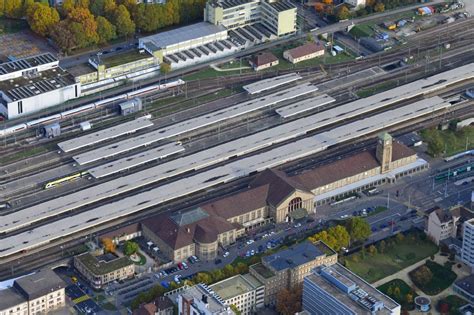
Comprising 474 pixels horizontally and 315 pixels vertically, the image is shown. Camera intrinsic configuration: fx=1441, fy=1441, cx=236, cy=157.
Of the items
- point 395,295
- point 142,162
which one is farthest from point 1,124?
point 395,295

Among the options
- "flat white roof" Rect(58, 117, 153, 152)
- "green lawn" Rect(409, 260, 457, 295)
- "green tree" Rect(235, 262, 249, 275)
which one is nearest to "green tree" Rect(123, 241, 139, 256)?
"green tree" Rect(235, 262, 249, 275)

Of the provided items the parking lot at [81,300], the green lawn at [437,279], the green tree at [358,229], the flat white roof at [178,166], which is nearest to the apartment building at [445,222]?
the green lawn at [437,279]

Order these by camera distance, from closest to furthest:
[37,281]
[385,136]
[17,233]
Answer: [37,281] < [17,233] < [385,136]

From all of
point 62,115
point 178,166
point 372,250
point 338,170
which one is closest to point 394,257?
point 372,250

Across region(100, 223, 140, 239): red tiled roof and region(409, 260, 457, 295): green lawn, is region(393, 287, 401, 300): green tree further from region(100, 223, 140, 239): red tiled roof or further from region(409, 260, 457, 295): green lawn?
region(100, 223, 140, 239): red tiled roof

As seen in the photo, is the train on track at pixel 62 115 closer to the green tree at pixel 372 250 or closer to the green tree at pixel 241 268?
the green tree at pixel 241 268

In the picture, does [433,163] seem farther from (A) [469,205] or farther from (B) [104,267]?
(B) [104,267]
